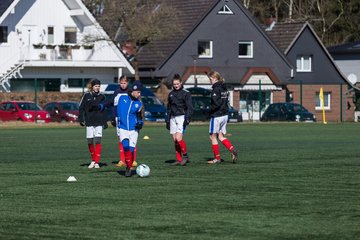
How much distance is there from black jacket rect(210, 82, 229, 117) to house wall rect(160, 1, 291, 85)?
49676mm

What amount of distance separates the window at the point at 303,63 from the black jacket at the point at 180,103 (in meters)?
59.8

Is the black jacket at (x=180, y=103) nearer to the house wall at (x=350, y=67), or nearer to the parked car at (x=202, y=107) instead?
the parked car at (x=202, y=107)

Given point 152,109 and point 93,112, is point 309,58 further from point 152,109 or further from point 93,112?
point 93,112

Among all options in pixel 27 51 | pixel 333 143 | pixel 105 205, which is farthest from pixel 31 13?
pixel 105 205

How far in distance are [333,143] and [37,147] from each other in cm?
931

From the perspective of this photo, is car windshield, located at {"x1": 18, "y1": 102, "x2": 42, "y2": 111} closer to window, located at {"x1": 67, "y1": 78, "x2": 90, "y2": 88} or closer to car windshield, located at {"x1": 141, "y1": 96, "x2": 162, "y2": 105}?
car windshield, located at {"x1": 141, "y1": 96, "x2": 162, "y2": 105}

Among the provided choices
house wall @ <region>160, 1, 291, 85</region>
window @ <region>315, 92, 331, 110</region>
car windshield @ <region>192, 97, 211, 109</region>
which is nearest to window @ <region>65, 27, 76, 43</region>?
house wall @ <region>160, 1, 291, 85</region>

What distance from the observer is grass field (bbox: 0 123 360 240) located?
13078 millimetres

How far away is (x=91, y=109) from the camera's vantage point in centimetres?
2323

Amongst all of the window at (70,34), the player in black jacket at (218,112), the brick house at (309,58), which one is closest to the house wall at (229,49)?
the brick house at (309,58)

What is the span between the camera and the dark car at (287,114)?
62.2 m

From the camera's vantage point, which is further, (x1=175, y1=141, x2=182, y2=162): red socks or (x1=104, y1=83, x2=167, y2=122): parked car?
(x1=104, y1=83, x2=167, y2=122): parked car

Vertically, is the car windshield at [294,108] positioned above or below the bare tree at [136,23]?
below

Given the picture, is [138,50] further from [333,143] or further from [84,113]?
[84,113]
